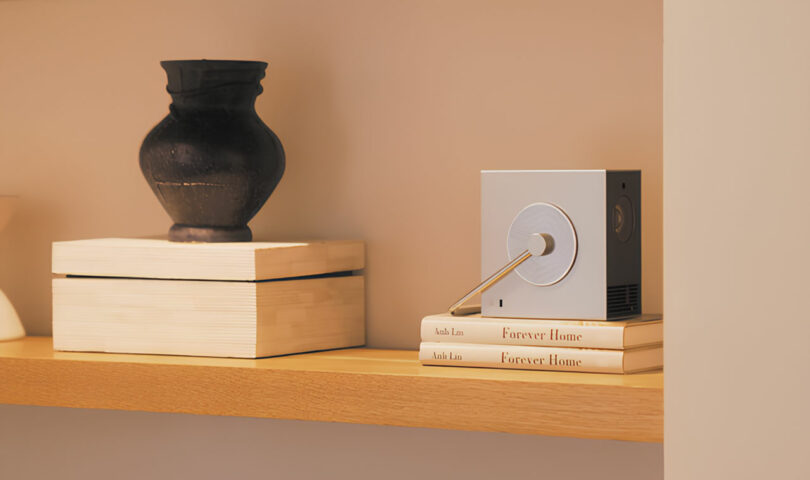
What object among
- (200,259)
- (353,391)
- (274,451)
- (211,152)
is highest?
(211,152)

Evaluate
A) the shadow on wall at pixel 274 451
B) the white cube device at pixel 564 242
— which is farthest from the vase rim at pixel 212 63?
the shadow on wall at pixel 274 451

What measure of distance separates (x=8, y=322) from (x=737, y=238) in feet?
3.03

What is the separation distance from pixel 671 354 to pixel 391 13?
583 mm

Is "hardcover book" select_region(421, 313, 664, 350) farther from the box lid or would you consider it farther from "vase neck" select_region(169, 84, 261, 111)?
"vase neck" select_region(169, 84, 261, 111)

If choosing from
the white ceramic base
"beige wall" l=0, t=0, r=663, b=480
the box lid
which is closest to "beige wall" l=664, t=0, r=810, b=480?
"beige wall" l=0, t=0, r=663, b=480

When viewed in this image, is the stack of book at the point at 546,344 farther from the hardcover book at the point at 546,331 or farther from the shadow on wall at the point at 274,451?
the shadow on wall at the point at 274,451

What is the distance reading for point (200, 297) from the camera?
3.64 ft

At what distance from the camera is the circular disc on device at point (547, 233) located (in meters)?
1.00

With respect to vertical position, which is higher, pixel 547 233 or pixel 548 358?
pixel 547 233

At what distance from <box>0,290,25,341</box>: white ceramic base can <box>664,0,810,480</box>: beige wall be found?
0.86 m

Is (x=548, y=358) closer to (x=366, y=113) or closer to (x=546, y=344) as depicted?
(x=546, y=344)

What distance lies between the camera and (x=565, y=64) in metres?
1.14

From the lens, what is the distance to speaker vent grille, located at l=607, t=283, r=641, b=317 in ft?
3.28

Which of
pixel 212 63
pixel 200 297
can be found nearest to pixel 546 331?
pixel 200 297
